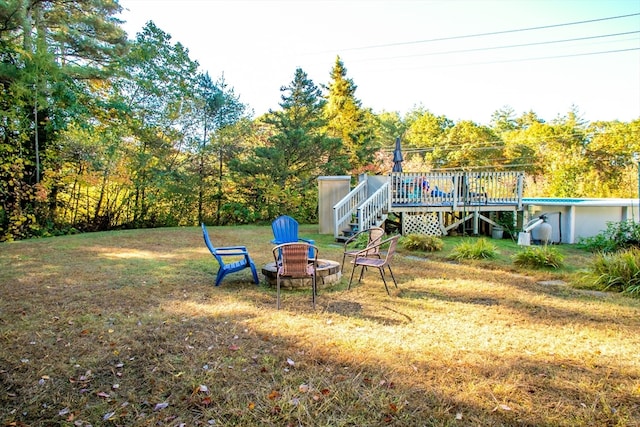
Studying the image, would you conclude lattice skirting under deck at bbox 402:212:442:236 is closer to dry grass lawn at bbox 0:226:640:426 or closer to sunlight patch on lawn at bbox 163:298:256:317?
dry grass lawn at bbox 0:226:640:426

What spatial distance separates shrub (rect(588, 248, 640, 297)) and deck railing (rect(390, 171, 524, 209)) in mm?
5232

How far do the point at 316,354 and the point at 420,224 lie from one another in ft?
25.4

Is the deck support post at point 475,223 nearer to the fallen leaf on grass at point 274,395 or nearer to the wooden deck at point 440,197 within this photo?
the wooden deck at point 440,197

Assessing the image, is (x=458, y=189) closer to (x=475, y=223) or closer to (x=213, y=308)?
(x=475, y=223)

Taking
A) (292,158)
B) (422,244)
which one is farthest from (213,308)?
(292,158)

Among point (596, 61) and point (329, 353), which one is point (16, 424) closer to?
point (329, 353)

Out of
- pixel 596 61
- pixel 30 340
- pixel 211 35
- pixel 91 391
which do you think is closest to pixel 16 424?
pixel 91 391

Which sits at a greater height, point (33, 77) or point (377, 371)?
point (33, 77)

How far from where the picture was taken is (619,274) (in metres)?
4.96

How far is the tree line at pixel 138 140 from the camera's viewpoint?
962 cm

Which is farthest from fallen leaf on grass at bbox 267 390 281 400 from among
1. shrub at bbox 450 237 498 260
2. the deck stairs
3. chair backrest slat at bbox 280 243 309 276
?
the deck stairs

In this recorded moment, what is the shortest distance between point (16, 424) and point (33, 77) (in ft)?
32.6

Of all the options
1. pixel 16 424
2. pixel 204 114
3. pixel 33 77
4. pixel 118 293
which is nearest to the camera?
pixel 16 424

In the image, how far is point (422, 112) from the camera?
43031mm
